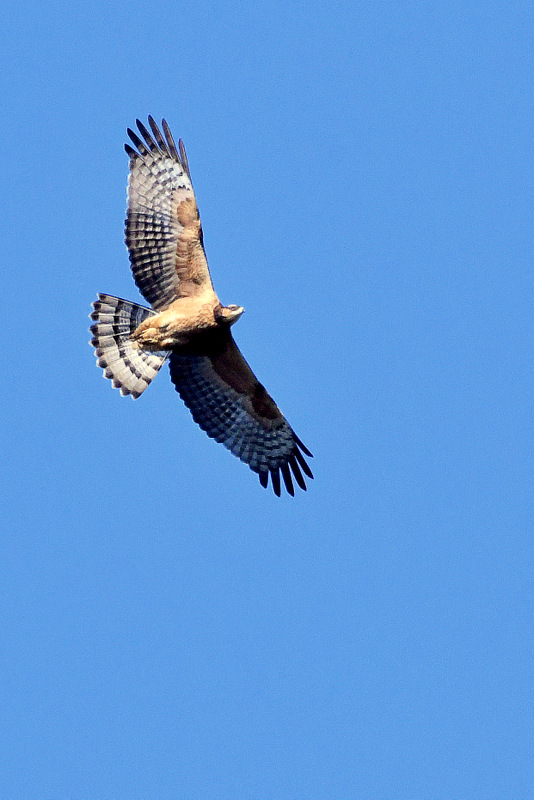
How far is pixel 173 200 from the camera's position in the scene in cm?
1491

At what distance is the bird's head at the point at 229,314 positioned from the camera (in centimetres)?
1459

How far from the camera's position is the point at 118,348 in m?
15.2

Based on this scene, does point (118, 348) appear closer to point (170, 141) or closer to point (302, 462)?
point (170, 141)

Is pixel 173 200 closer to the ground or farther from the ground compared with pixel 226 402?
farther from the ground

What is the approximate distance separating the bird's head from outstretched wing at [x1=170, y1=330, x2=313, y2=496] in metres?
1.07

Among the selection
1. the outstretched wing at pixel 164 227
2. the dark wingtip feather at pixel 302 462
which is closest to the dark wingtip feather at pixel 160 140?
the outstretched wing at pixel 164 227

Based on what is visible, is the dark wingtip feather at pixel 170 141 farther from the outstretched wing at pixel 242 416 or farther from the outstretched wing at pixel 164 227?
the outstretched wing at pixel 242 416

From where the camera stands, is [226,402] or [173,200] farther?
[226,402]

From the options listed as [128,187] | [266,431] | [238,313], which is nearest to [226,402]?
[266,431]

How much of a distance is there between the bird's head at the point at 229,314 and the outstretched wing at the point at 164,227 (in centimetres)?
48

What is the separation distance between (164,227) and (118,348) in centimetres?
150

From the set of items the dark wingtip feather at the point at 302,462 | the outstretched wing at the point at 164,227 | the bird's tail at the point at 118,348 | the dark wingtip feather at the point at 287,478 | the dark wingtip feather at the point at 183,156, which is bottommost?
the dark wingtip feather at the point at 287,478

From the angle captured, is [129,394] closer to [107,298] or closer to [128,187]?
[107,298]

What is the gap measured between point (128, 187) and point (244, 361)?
94.7 inches
